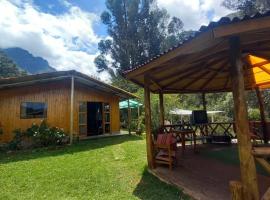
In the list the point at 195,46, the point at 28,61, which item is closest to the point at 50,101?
the point at 195,46

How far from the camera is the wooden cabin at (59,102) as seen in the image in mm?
10836

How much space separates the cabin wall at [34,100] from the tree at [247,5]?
1571cm

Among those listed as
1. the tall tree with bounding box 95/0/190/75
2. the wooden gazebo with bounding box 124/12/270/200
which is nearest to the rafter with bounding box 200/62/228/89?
the wooden gazebo with bounding box 124/12/270/200

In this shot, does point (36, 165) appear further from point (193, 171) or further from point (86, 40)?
point (86, 40)

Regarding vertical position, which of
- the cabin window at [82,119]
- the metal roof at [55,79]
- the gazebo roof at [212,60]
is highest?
the metal roof at [55,79]

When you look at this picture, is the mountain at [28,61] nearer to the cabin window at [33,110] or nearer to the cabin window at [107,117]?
the cabin window at [107,117]

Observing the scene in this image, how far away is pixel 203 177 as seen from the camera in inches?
196

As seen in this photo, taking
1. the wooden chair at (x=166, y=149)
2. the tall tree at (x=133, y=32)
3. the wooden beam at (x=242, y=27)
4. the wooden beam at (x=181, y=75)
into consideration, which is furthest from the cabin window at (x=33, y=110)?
the tall tree at (x=133, y=32)

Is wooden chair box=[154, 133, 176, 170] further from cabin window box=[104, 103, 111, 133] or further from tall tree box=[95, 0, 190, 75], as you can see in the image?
tall tree box=[95, 0, 190, 75]

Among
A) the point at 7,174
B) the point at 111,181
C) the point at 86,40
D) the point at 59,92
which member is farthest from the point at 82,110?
the point at 86,40

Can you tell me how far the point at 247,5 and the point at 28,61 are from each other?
10301cm

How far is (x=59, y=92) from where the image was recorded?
41.3 feet

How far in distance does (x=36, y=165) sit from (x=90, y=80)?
614cm

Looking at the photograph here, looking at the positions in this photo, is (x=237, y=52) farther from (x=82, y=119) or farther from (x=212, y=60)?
(x=82, y=119)
